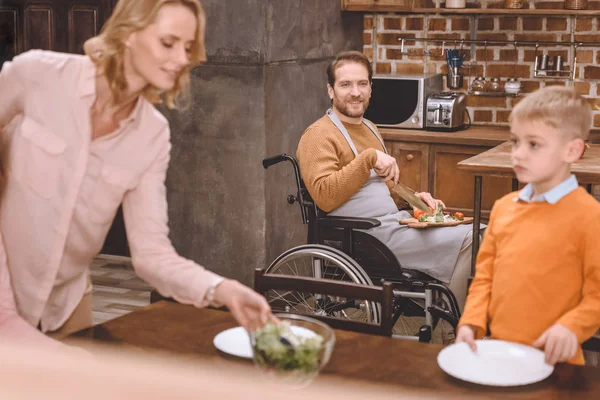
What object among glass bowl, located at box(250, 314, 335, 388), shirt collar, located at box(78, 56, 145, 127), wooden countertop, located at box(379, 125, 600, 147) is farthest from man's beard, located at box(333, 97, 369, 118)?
glass bowl, located at box(250, 314, 335, 388)

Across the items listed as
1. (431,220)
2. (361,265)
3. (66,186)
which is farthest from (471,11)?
(66,186)

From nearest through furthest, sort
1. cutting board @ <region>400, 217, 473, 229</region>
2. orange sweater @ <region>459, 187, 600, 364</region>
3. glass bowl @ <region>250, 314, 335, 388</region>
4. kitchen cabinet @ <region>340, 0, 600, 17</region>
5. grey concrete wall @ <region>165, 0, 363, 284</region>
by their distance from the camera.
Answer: glass bowl @ <region>250, 314, 335, 388</region>
orange sweater @ <region>459, 187, 600, 364</region>
cutting board @ <region>400, 217, 473, 229</region>
grey concrete wall @ <region>165, 0, 363, 284</region>
kitchen cabinet @ <region>340, 0, 600, 17</region>

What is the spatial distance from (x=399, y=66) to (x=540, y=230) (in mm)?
3545

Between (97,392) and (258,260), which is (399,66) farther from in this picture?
(97,392)

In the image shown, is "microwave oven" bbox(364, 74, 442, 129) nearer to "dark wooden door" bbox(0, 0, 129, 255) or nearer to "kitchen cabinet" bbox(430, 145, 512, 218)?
"kitchen cabinet" bbox(430, 145, 512, 218)

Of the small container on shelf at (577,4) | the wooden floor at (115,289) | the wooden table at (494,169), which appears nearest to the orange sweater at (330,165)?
the wooden table at (494,169)

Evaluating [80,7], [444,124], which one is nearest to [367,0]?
[444,124]

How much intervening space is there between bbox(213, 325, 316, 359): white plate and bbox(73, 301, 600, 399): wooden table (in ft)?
0.06

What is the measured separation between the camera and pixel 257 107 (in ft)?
13.3

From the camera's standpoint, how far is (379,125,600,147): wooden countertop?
4.56 m

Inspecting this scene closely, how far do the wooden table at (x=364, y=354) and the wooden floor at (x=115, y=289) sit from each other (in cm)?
205

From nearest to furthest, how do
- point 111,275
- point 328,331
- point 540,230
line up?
point 328,331 < point 540,230 < point 111,275

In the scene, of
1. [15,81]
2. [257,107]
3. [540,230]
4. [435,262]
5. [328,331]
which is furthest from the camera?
[257,107]

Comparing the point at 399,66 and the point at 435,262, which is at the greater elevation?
the point at 399,66
